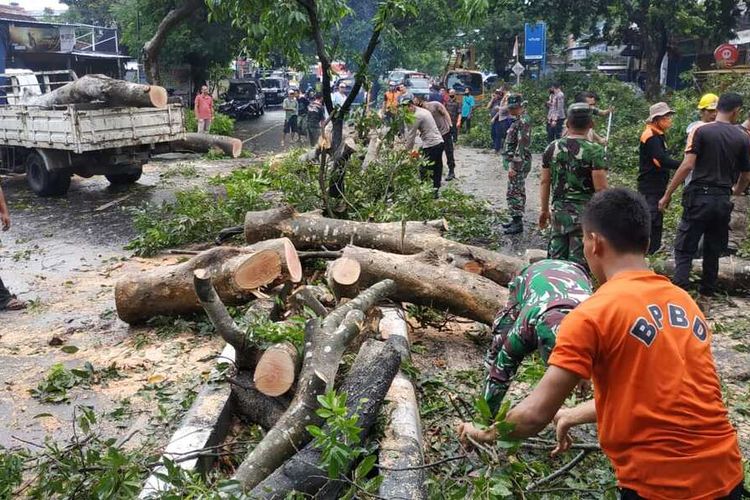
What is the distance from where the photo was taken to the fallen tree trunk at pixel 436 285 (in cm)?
521

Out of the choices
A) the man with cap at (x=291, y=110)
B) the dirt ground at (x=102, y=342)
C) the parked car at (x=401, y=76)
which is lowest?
the dirt ground at (x=102, y=342)

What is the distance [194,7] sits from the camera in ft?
71.1

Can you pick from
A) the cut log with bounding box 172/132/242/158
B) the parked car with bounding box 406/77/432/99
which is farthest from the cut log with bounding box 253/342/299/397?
the parked car with bounding box 406/77/432/99

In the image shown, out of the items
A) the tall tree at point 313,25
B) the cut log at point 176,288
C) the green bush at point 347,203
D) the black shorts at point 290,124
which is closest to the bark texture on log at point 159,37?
the black shorts at point 290,124

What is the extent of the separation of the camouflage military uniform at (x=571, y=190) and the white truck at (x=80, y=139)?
27.6ft

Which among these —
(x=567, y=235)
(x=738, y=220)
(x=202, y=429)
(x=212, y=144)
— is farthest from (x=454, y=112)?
(x=202, y=429)

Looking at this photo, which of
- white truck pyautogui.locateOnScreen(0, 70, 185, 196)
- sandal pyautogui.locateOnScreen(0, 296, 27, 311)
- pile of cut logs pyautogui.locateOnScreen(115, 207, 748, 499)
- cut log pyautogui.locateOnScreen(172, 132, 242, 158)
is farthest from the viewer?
cut log pyautogui.locateOnScreen(172, 132, 242, 158)

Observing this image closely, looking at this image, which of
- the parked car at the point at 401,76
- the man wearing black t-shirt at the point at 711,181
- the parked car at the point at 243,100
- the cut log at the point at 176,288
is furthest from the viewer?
the parked car at the point at 401,76

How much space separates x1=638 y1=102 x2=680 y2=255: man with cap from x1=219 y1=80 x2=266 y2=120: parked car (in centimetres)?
2397

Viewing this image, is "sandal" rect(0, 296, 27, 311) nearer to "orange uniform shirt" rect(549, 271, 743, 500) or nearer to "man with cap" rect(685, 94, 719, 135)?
"orange uniform shirt" rect(549, 271, 743, 500)

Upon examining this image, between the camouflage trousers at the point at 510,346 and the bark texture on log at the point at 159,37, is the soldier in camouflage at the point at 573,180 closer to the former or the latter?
the camouflage trousers at the point at 510,346

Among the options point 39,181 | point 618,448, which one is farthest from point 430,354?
point 39,181

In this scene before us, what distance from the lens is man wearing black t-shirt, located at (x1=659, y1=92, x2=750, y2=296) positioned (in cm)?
584

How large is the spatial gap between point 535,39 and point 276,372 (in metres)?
21.8
